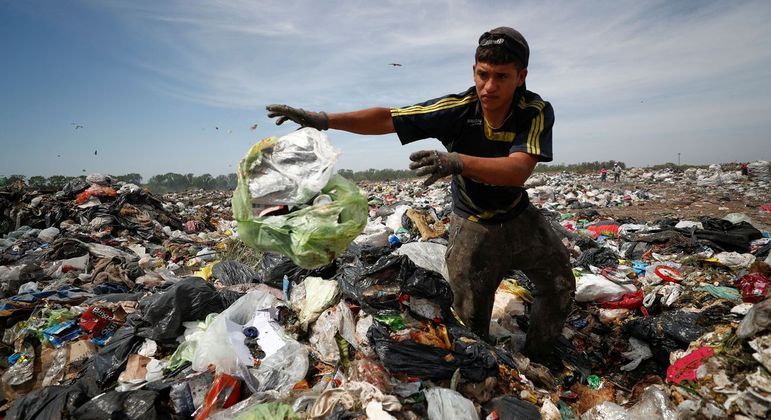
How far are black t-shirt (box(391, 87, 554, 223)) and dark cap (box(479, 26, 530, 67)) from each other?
0.85ft

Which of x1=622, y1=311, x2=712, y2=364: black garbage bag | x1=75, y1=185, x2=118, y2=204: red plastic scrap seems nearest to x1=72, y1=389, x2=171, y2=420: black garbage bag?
x1=622, y1=311, x2=712, y2=364: black garbage bag

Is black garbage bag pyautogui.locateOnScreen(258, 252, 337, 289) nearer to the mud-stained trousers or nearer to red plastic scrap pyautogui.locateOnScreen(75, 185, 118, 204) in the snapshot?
the mud-stained trousers

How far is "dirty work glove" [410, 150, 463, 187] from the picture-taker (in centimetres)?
138

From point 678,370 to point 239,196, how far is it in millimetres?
2285

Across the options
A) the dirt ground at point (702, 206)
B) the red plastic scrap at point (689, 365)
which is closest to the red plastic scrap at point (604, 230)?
the dirt ground at point (702, 206)

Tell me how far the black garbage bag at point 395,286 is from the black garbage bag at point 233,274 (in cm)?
153

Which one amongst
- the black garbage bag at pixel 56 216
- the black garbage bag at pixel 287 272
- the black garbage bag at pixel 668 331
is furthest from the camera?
the black garbage bag at pixel 56 216

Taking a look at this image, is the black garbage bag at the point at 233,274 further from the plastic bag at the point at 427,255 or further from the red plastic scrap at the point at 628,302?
the red plastic scrap at the point at 628,302

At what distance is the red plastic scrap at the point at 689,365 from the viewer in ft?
5.61

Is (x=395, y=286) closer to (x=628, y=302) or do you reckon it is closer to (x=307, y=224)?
(x=307, y=224)

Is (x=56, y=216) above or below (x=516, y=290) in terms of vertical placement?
above

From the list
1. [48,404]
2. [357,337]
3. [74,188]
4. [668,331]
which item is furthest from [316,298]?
[74,188]

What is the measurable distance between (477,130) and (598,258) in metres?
A: 3.35

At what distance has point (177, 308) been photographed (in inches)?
99.5
